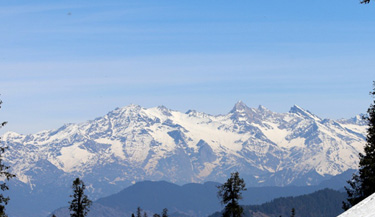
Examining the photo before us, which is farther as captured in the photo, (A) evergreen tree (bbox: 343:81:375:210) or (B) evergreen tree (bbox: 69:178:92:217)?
(B) evergreen tree (bbox: 69:178:92:217)

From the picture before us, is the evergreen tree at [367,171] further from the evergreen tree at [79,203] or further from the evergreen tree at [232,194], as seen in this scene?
the evergreen tree at [79,203]

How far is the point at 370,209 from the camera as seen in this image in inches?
775

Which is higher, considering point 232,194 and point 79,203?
point 79,203

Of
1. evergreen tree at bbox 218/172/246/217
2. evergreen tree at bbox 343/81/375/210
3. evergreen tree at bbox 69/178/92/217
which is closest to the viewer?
evergreen tree at bbox 343/81/375/210

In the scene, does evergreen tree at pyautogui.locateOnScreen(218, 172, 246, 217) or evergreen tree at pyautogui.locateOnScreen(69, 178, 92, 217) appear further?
evergreen tree at pyautogui.locateOnScreen(69, 178, 92, 217)

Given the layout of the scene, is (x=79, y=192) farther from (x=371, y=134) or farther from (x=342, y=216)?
(x=342, y=216)

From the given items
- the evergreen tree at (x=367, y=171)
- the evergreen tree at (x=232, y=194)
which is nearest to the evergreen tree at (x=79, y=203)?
the evergreen tree at (x=232, y=194)

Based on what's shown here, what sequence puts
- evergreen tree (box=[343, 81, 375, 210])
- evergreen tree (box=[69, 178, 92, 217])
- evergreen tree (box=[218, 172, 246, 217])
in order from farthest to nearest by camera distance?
evergreen tree (box=[69, 178, 92, 217]) < evergreen tree (box=[218, 172, 246, 217]) < evergreen tree (box=[343, 81, 375, 210])

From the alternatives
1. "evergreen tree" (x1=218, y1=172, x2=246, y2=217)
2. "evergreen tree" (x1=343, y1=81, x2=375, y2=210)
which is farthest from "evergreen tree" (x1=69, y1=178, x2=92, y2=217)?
"evergreen tree" (x1=343, y1=81, x2=375, y2=210)

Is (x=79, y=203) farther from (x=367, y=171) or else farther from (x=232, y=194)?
(x=367, y=171)

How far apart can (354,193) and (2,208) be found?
25783 millimetres

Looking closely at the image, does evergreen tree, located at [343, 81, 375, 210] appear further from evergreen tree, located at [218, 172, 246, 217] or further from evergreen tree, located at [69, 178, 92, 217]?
evergreen tree, located at [69, 178, 92, 217]

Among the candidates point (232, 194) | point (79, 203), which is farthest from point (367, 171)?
point (79, 203)

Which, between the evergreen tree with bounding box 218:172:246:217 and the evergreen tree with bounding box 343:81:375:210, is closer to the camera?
the evergreen tree with bounding box 343:81:375:210
